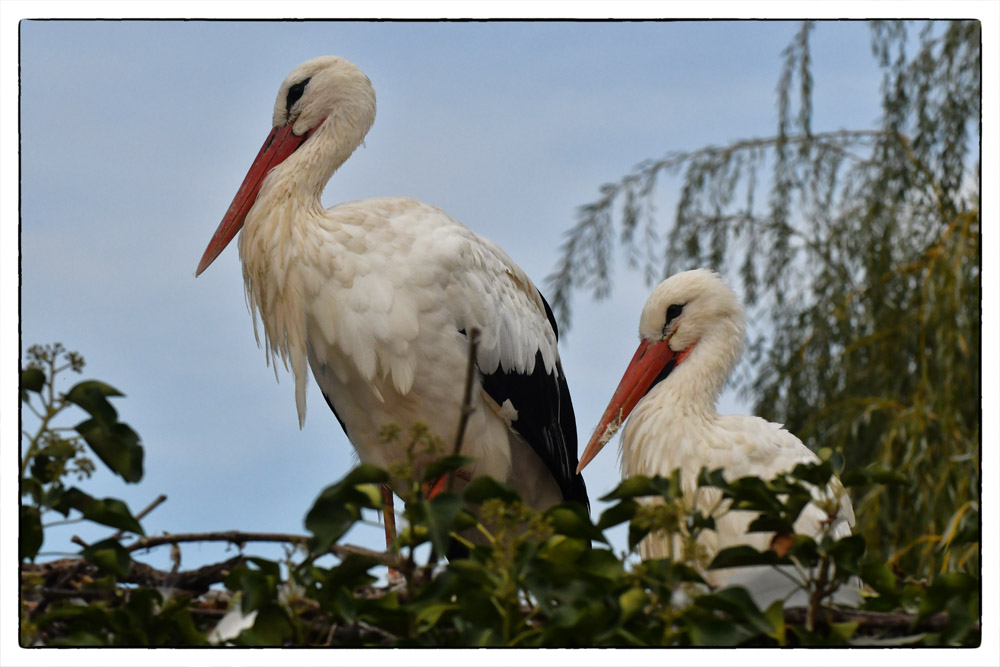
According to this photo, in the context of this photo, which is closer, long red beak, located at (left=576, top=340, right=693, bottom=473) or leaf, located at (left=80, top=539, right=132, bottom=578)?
leaf, located at (left=80, top=539, right=132, bottom=578)

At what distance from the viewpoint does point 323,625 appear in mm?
1317

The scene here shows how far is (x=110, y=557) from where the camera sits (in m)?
1.36

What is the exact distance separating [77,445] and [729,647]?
2.19ft

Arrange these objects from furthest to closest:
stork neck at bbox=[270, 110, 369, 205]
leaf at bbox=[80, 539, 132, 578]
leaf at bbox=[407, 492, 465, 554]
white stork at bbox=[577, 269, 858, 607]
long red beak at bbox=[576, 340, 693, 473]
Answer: long red beak at bbox=[576, 340, 693, 473] → stork neck at bbox=[270, 110, 369, 205] → white stork at bbox=[577, 269, 858, 607] → leaf at bbox=[80, 539, 132, 578] → leaf at bbox=[407, 492, 465, 554]

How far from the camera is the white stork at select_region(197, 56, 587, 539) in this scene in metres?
2.09

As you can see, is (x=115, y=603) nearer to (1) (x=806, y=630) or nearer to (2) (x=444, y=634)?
(2) (x=444, y=634)

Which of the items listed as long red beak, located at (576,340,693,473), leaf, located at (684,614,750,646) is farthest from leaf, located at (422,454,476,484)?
long red beak, located at (576,340,693,473)

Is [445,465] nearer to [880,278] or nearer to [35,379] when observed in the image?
[35,379]

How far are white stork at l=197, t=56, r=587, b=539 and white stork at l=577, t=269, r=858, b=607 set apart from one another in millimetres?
178

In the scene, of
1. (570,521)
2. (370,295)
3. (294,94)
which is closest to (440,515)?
(570,521)

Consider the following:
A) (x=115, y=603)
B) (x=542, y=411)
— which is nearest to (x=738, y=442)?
(x=542, y=411)

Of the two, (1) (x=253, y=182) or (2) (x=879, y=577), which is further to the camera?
(1) (x=253, y=182)

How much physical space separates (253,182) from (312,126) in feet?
0.44

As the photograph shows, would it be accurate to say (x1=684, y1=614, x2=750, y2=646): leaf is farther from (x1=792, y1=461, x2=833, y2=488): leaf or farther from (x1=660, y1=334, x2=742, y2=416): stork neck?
(x1=660, y1=334, x2=742, y2=416): stork neck
